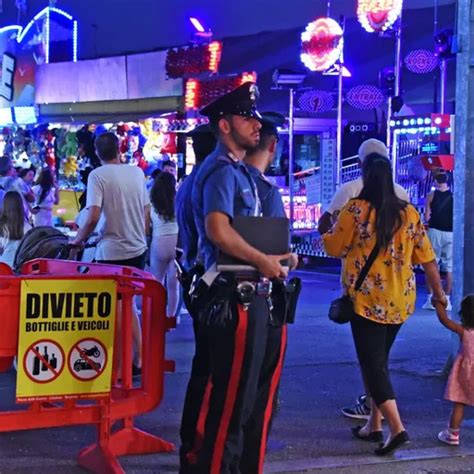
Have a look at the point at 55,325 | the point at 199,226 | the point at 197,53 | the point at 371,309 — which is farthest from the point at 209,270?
the point at 197,53

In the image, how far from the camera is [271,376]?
14.4 ft

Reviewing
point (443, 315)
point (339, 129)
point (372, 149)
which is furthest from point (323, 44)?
point (443, 315)

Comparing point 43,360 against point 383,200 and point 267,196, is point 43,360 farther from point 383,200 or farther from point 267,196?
point 383,200

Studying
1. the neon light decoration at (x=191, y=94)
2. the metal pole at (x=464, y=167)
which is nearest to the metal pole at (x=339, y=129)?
the neon light decoration at (x=191, y=94)

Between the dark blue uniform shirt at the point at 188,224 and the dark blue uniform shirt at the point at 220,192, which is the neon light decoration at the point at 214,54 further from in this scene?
the dark blue uniform shirt at the point at 220,192

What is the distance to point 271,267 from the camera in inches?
160

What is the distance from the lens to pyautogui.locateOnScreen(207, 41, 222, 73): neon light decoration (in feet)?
52.2

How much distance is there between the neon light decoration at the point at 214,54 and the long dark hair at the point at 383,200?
10929 mm

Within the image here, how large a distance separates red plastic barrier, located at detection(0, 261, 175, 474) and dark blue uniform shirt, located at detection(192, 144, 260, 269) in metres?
0.63

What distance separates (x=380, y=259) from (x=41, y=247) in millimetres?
2797

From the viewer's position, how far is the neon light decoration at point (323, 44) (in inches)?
644

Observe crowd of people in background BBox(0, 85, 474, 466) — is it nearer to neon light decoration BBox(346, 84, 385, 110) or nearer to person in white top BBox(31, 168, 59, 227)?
person in white top BBox(31, 168, 59, 227)

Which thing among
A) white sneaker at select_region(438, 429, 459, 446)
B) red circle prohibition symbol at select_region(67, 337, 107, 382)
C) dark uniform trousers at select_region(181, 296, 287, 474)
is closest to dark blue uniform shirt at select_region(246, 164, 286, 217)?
dark uniform trousers at select_region(181, 296, 287, 474)

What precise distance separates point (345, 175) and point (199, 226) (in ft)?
41.9
